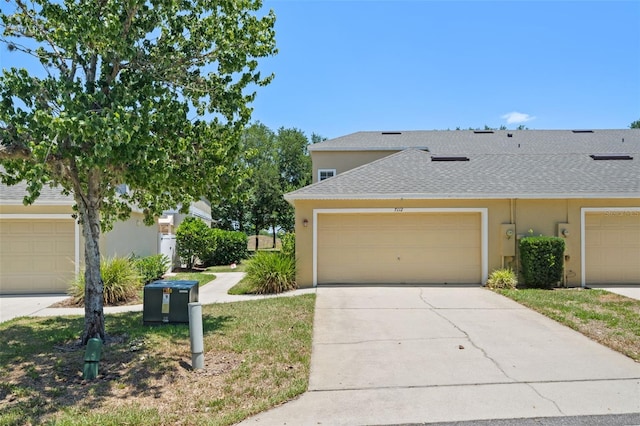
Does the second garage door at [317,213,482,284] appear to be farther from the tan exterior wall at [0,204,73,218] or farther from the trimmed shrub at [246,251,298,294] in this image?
the tan exterior wall at [0,204,73,218]

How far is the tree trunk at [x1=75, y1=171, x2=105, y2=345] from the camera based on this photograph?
7031 mm

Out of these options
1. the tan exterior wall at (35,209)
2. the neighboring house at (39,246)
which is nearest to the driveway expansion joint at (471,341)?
the neighboring house at (39,246)

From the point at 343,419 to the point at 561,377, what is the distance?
9.96 feet

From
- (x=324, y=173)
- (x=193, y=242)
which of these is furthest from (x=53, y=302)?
(x=324, y=173)

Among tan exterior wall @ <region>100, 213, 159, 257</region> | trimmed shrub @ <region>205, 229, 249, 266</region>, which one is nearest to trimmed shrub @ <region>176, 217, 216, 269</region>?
trimmed shrub @ <region>205, 229, 249, 266</region>

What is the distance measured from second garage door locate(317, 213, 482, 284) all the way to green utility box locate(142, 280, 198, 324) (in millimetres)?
5637

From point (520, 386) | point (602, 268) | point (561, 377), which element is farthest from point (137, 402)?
point (602, 268)

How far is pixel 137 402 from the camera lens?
4.96m

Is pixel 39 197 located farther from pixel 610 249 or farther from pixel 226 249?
pixel 610 249

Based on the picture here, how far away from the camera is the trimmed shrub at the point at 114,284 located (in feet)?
36.4

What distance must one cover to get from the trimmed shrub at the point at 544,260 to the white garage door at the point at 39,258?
13191 millimetres

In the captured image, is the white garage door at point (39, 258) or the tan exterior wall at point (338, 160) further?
the tan exterior wall at point (338, 160)

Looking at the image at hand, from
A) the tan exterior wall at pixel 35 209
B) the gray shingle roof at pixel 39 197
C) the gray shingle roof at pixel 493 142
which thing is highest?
the gray shingle roof at pixel 493 142

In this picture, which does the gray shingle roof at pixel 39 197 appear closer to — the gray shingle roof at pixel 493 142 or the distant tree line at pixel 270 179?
the gray shingle roof at pixel 493 142
